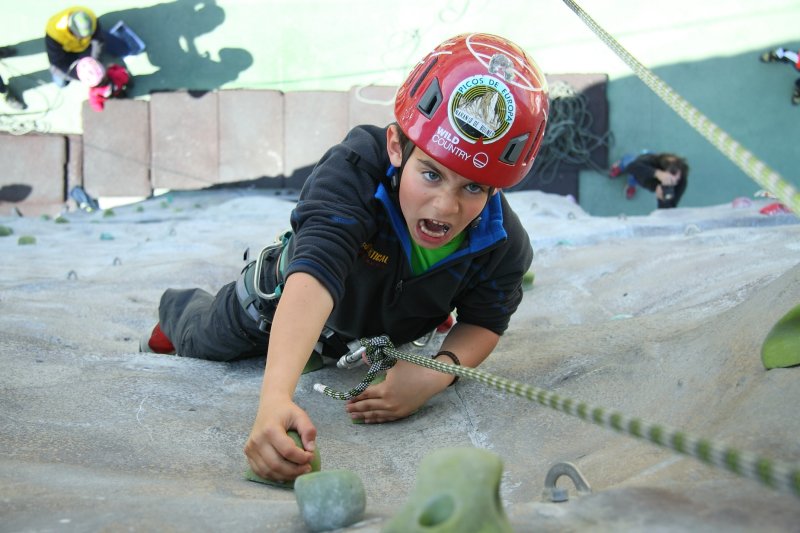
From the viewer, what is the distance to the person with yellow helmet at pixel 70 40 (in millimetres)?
7543

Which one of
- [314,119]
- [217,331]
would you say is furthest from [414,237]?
[314,119]

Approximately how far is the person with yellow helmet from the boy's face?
6.95m

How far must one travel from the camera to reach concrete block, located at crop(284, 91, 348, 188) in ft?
26.2

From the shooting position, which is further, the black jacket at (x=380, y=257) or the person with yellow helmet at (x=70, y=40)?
the person with yellow helmet at (x=70, y=40)

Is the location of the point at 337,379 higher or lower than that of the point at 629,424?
lower

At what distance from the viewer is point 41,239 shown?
5.14 metres

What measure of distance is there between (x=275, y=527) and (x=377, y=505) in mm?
240

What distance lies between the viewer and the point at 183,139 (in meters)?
8.07

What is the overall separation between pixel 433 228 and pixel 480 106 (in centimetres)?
25

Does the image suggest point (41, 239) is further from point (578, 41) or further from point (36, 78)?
point (578, 41)

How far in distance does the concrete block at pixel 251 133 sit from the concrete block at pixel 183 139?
0.10m

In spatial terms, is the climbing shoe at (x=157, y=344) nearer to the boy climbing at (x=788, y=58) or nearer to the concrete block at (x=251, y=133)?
the concrete block at (x=251, y=133)

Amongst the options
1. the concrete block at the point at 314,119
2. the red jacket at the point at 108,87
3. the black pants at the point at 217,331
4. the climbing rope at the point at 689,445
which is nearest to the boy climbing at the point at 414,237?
the black pants at the point at 217,331

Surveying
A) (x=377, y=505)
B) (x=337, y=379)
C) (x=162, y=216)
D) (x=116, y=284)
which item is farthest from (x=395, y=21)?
(x=377, y=505)
